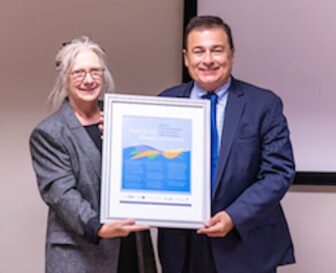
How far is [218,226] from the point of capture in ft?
4.71

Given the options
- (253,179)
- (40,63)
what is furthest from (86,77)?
(40,63)

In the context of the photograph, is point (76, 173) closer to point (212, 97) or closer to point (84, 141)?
point (84, 141)

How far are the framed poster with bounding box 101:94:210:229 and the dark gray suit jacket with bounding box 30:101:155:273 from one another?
101mm

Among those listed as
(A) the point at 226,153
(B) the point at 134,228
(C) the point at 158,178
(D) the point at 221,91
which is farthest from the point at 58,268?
(D) the point at 221,91

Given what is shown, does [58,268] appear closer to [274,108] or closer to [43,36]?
[274,108]

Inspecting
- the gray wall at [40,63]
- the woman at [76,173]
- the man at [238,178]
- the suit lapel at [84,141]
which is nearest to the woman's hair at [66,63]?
the woman at [76,173]

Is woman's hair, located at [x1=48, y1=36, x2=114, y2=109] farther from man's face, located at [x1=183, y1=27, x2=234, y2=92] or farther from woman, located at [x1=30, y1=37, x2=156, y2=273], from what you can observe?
man's face, located at [x1=183, y1=27, x2=234, y2=92]

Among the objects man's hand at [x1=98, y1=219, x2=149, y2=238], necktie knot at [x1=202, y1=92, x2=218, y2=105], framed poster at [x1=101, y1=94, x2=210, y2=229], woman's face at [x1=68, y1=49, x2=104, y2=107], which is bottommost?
man's hand at [x1=98, y1=219, x2=149, y2=238]

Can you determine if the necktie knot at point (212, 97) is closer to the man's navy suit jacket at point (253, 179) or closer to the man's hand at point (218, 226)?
the man's navy suit jacket at point (253, 179)

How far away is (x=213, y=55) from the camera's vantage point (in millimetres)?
1528

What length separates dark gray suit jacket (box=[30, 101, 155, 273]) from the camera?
151cm

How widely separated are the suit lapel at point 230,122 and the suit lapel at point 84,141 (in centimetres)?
35

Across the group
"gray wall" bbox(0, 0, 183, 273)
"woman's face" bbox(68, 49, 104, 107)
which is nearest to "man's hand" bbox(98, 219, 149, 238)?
"woman's face" bbox(68, 49, 104, 107)

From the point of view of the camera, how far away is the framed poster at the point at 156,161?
4.80 ft
